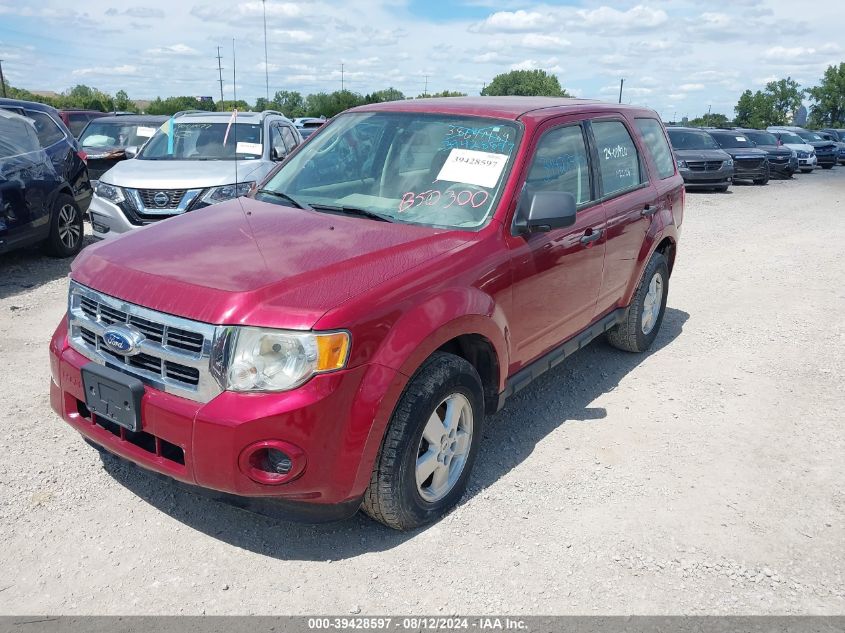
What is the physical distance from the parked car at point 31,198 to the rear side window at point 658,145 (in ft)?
19.9

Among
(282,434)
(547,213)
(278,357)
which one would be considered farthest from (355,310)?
(547,213)

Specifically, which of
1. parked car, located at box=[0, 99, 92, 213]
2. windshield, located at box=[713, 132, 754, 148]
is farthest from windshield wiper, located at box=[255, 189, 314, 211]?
windshield, located at box=[713, 132, 754, 148]

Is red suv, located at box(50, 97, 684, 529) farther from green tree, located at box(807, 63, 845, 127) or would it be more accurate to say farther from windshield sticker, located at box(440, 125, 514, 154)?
green tree, located at box(807, 63, 845, 127)

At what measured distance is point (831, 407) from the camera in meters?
4.84

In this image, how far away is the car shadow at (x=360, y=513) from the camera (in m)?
3.19

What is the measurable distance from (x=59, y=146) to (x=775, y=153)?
2216 centimetres

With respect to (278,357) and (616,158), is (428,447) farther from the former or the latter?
(616,158)

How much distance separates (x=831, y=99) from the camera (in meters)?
89.8

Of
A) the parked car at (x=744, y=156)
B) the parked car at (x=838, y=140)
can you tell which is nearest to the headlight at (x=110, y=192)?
the parked car at (x=744, y=156)

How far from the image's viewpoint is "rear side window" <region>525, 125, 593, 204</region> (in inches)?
153

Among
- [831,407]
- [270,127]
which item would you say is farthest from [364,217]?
[270,127]

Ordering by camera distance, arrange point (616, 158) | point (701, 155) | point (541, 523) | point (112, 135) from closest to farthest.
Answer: point (541, 523)
point (616, 158)
point (112, 135)
point (701, 155)

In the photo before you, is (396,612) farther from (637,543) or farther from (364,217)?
(364,217)

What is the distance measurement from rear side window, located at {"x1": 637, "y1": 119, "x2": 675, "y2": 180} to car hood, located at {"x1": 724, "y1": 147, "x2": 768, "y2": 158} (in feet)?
54.2
